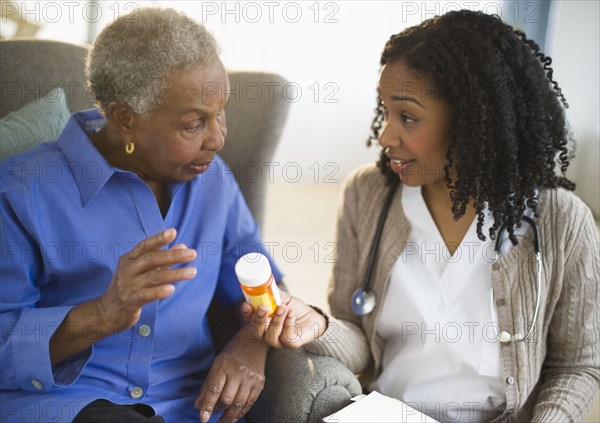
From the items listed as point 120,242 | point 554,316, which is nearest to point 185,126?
point 120,242

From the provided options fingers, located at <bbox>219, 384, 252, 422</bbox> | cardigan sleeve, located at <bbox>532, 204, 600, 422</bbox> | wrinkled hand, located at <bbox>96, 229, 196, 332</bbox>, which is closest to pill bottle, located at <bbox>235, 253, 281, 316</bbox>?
wrinkled hand, located at <bbox>96, 229, 196, 332</bbox>

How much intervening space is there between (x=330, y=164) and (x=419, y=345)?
8.79 feet

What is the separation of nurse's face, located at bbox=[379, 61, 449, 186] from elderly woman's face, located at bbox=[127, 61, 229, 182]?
0.34 m

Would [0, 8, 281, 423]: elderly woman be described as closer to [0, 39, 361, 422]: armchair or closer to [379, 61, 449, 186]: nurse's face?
[0, 39, 361, 422]: armchair

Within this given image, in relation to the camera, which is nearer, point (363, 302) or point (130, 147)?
point (130, 147)

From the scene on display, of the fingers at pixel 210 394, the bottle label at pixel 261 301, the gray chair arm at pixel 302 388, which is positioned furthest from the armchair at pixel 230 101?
the bottle label at pixel 261 301

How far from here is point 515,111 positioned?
143cm

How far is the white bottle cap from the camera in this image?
4.36ft

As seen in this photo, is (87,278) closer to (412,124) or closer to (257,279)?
(257,279)

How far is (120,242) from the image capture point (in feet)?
4.89

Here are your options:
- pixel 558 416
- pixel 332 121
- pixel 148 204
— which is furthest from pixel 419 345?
pixel 332 121

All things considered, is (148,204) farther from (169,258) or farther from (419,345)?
(419,345)

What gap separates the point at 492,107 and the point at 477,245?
304 mm

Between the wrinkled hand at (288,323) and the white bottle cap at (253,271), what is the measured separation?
7 cm
